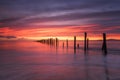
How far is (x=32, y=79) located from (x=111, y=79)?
3.77 metres

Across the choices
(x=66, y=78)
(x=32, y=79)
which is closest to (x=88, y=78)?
(x=66, y=78)

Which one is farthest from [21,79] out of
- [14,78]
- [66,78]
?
[66,78]

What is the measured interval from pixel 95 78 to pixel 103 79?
41cm

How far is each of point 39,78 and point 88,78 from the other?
2403 mm

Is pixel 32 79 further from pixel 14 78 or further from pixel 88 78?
pixel 88 78

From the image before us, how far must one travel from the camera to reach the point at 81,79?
1043cm

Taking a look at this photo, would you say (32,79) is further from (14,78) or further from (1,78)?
(1,78)

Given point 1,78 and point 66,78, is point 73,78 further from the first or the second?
point 1,78

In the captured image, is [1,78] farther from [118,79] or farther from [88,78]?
[118,79]

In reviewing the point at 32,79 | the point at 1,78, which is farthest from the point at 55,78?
the point at 1,78

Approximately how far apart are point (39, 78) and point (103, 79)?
3093mm

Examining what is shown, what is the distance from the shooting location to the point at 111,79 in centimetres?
1036

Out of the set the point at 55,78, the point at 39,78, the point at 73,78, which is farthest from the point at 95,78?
the point at 39,78

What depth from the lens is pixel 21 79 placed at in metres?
10.1
